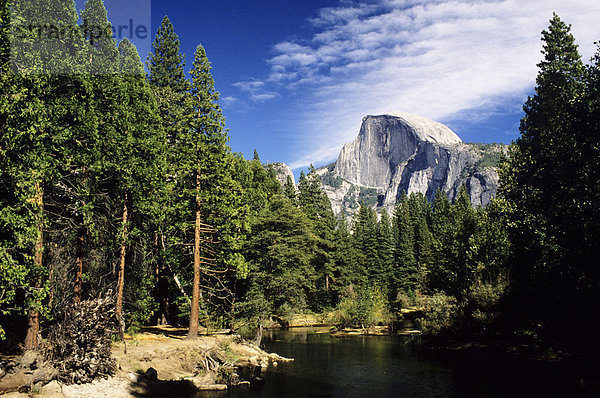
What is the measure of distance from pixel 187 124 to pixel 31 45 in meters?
11.5

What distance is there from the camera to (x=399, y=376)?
2617 centimetres

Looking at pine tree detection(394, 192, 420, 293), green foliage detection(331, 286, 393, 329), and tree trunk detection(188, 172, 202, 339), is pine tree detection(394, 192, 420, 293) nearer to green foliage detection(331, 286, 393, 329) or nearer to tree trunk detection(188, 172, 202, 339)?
green foliage detection(331, 286, 393, 329)

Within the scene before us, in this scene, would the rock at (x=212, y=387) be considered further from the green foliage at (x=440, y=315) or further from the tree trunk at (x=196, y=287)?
the green foliage at (x=440, y=315)

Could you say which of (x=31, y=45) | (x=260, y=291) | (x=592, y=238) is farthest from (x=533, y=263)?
(x=31, y=45)

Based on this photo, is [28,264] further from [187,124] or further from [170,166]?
[187,124]

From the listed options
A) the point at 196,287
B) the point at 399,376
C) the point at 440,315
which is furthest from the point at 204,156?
the point at 440,315

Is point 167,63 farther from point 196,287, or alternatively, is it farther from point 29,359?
point 29,359

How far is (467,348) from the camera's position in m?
35.7

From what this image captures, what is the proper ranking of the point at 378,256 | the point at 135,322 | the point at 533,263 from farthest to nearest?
the point at 378,256
the point at 533,263
the point at 135,322

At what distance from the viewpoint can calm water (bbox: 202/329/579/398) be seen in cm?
2202

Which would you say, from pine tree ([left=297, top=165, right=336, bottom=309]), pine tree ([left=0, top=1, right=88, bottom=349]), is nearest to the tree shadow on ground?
pine tree ([left=0, top=1, right=88, bottom=349])

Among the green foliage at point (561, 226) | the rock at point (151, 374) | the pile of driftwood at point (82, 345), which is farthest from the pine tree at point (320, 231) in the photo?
the pile of driftwood at point (82, 345)

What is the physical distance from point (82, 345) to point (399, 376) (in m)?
19.5

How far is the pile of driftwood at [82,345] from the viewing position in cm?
1658
